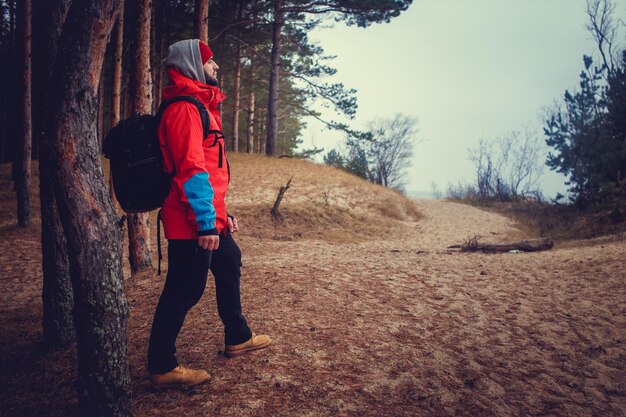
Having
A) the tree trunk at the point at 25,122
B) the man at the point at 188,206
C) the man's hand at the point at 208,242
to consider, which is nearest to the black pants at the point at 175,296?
the man at the point at 188,206

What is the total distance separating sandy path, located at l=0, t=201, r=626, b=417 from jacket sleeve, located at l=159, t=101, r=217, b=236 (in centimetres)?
130

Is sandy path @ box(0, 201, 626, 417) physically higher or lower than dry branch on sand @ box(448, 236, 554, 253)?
lower

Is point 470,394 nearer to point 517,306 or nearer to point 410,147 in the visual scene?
point 517,306

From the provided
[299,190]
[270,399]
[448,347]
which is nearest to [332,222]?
[299,190]

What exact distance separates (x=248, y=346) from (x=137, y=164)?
5.69 feet

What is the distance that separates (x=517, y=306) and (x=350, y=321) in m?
2.49

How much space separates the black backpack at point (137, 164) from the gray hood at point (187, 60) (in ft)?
0.82

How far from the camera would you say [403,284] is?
568cm

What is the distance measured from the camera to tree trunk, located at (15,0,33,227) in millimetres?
9938

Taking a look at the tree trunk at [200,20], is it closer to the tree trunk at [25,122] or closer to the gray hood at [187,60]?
the gray hood at [187,60]

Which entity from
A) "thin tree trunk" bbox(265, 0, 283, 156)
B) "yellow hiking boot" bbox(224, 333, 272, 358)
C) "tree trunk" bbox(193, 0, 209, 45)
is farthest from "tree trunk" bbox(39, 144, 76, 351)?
"thin tree trunk" bbox(265, 0, 283, 156)

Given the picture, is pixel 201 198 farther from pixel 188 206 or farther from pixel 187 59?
pixel 187 59

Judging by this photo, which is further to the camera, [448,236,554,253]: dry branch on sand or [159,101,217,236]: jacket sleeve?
[448,236,554,253]: dry branch on sand

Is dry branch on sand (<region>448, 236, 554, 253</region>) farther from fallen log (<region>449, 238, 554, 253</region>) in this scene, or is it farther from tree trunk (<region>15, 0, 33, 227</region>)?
tree trunk (<region>15, 0, 33, 227</region>)
